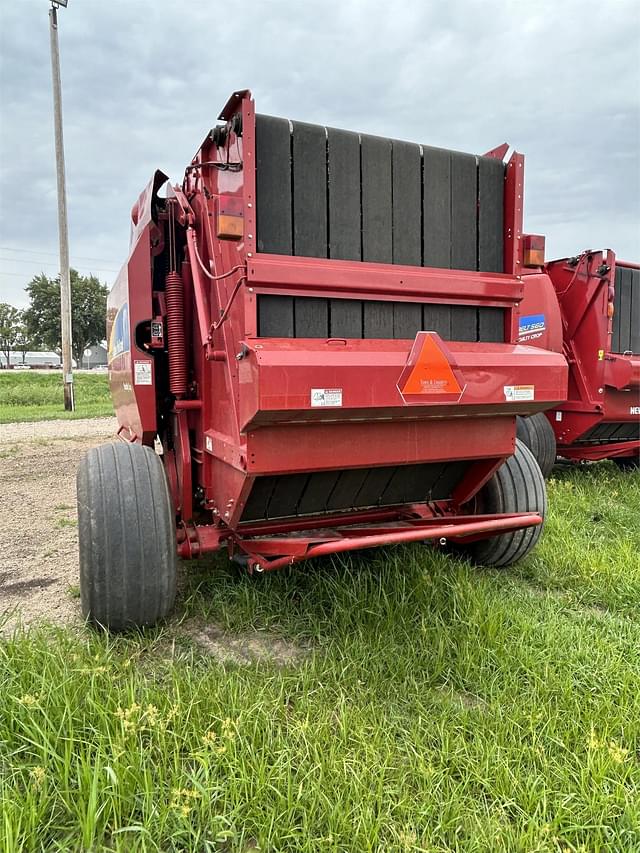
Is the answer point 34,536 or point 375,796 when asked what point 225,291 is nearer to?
point 375,796

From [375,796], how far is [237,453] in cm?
129

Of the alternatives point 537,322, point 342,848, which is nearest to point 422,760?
point 342,848

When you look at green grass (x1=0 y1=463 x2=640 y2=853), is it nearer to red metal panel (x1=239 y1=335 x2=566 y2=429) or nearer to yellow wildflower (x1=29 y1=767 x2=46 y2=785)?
yellow wildflower (x1=29 y1=767 x2=46 y2=785)

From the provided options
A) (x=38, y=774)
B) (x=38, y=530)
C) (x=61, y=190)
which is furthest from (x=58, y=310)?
(x=38, y=774)

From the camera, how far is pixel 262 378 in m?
2.12

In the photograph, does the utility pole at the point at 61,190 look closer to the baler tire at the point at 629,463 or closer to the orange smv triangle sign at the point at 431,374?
the baler tire at the point at 629,463

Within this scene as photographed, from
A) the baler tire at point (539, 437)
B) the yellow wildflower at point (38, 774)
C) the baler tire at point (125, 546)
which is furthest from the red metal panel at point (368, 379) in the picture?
the baler tire at point (539, 437)

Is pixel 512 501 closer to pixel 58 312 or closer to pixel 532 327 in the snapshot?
pixel 532 327

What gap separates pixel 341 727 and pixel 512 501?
1.73 metres

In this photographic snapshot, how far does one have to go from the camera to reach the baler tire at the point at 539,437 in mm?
5613

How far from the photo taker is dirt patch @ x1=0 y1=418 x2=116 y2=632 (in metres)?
3.26

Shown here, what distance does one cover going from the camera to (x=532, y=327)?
564cm

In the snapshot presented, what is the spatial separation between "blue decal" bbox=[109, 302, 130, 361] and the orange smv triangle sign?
Result: 170cm

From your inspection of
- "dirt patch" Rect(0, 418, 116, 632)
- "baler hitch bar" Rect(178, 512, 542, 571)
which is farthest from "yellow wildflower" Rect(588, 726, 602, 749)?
"dirt patch" Rect(0, 418, 116, 632)
